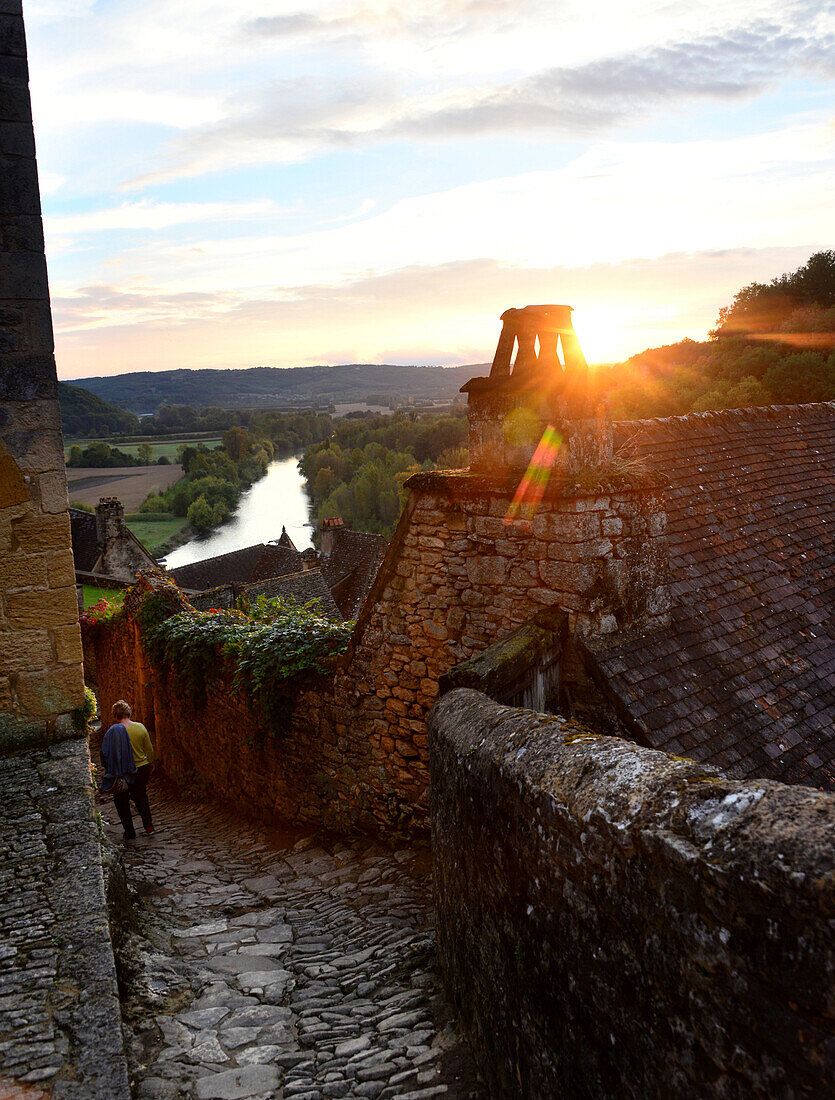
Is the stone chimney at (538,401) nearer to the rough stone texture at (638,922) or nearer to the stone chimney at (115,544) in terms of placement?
the rough stone texture at (638,922)

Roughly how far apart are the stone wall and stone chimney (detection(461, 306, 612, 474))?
3103 mm

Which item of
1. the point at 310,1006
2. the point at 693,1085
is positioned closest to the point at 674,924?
the point at 693,1085

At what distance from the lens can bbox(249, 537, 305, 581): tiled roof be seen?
34.8m

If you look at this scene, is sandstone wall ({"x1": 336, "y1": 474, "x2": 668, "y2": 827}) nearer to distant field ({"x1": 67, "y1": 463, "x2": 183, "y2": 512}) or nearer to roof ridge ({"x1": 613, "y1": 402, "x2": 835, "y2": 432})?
roof ridge ({"x1": 613, "y1": 402, "x2": 835, "y2": 432})

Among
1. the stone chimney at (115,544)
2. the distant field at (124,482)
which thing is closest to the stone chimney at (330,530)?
the stone chimney at (115,544)

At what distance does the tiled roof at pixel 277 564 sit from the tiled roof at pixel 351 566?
159 centimetres

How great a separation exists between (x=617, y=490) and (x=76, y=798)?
4103mm

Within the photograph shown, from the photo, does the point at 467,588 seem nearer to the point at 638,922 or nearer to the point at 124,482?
the point at 638,922

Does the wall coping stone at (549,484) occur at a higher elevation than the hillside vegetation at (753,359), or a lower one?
lower

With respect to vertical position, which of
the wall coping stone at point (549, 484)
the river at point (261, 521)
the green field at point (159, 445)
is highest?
the green field at point (159, 445)

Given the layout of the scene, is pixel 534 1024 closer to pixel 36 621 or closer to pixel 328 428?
pixel 36 621

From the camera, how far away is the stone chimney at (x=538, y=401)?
19.2ft

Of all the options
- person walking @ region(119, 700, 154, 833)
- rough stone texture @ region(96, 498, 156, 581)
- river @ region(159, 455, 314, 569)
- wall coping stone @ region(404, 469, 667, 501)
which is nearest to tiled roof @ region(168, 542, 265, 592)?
rough stone texture @ region(96, 498, 156, 581)

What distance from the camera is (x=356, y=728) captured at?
712cm
